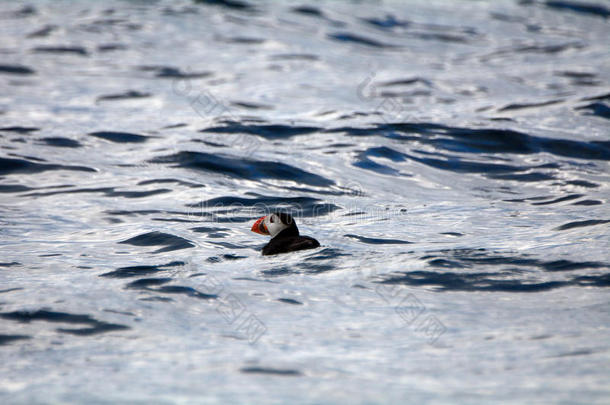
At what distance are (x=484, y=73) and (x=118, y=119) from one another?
33.6ft

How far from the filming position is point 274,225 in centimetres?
780

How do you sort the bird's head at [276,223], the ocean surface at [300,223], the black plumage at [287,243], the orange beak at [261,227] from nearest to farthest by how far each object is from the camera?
the ocean surface at [300,223], the black plumage at [287,243], the bird's head at [276,223], the orange beak at [261,227]

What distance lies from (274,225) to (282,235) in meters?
0.15

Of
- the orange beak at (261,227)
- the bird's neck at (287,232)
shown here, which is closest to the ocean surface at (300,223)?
the orange beak at (261,227)

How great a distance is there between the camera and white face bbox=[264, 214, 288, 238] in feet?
25.4

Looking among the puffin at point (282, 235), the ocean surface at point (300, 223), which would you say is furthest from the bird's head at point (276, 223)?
the ocean surface at point (300, 223)

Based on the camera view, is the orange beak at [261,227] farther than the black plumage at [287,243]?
Yes

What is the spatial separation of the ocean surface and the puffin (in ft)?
0.46

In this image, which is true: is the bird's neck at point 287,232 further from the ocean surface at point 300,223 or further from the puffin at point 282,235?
the ocean surface at point 300,223

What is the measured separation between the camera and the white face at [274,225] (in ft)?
25.4

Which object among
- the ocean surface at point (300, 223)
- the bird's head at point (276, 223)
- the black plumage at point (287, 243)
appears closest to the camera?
the ocean surface at point (300, 223)

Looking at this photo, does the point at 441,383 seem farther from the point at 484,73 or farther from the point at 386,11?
the point at 386,11

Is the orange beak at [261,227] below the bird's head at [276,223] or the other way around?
below

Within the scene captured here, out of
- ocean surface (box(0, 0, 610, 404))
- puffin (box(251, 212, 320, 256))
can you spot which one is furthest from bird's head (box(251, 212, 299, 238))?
ocean surface (box(0, 0, 610, 404))
